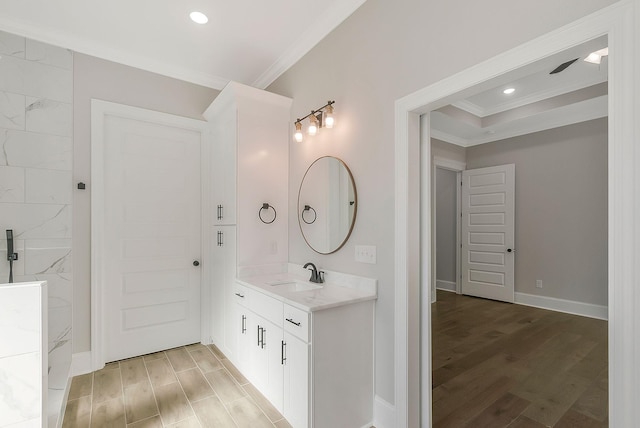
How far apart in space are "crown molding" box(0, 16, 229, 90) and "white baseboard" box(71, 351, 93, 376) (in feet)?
8.99

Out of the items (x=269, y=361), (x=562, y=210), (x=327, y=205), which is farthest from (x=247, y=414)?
(x=562, y=210)

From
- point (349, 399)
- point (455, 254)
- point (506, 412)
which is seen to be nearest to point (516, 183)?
point (455, 254)

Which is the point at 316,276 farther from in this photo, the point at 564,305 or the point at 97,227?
the point at 564,305

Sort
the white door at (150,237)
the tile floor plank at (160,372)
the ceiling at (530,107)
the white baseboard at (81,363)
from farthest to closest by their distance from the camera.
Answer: the ceiling at (530,107), the white door at (150,237), the white baseboard at (81,363), the tile floor plank at (160,372)

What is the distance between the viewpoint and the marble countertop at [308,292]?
73.2 inches

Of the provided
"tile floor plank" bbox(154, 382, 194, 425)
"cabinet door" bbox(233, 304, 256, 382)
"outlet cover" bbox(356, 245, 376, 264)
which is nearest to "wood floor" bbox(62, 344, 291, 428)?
"tile floor plank" bbox(154, 382, 194, 425)

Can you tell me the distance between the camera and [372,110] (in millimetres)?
2131

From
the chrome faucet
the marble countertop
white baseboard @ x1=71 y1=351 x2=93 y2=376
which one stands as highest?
the chrome faucet

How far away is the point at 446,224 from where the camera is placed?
19.4 feet

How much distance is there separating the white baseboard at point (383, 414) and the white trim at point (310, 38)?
276 cm

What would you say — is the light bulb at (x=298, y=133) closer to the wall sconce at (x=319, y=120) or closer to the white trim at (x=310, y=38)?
the wall sconce at (x=319, y=120)

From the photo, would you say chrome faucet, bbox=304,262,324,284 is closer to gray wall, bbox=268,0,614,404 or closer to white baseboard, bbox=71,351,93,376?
gray wall, bbox=268,0,614,404

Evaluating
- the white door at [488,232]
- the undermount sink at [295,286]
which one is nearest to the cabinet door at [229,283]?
the undermount sink at [295,286]

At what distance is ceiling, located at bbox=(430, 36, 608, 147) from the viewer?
364 centimetres
